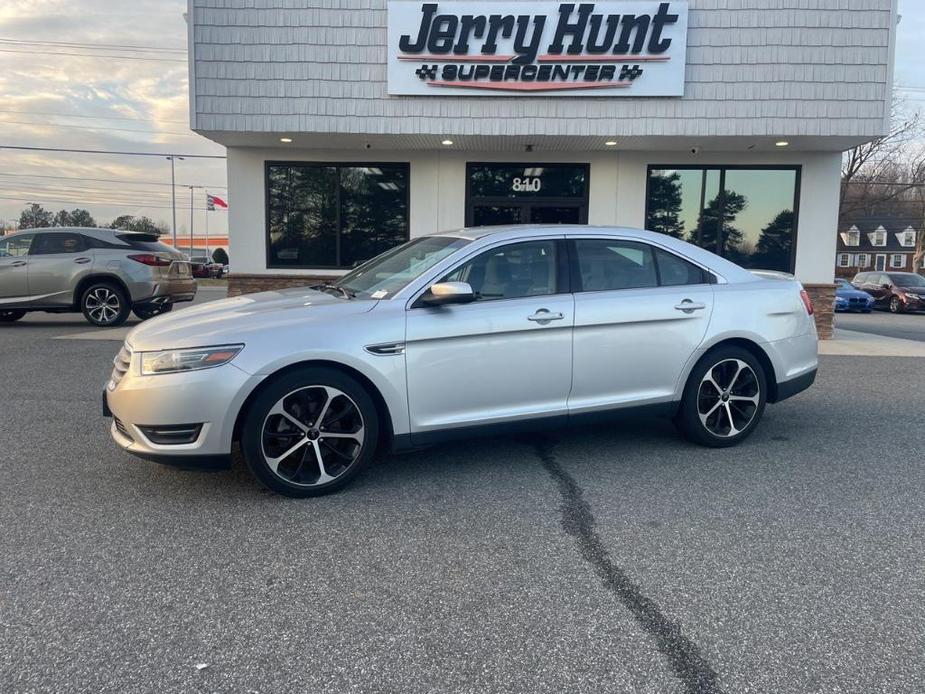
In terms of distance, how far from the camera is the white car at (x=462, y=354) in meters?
3.82

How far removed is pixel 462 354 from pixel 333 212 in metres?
8.92

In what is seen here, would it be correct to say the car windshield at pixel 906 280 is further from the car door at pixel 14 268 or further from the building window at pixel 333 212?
the car door at pixel 14 268

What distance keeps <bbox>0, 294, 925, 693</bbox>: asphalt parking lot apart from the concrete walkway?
619 centimetres

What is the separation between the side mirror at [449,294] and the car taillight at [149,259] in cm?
973

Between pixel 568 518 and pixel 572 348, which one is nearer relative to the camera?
pixel 568 518

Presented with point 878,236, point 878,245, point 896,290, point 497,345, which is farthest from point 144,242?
point 878,245

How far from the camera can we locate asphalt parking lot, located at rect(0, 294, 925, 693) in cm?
246

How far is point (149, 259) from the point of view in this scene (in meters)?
12.2

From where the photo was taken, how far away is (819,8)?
33.6 feet

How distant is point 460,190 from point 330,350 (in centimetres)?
885

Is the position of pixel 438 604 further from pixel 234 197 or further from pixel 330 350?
pixel 234 197

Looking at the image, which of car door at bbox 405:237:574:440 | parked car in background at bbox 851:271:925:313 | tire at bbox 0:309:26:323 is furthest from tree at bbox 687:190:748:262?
parked car in background at bbox 851:271:925:313

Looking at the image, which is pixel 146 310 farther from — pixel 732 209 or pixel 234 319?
pixel 732 209

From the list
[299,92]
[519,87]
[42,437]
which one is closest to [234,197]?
[299,92]
